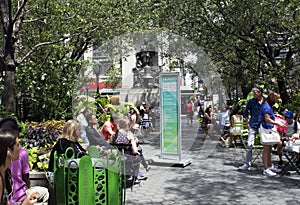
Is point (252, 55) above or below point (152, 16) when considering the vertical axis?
below

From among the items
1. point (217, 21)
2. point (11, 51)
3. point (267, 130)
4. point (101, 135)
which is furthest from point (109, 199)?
point (217, 21)

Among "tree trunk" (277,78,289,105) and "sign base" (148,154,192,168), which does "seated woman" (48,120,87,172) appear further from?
"tree trunk" (277,78,289,105)

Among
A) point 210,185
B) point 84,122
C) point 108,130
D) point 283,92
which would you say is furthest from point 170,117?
point 283,92

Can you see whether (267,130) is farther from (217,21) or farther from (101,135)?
(217,21)

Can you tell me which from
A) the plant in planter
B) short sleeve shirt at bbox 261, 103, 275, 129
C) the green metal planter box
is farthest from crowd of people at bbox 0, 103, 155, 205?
short sleeve shirt at bbox 261, 103, 275, 129

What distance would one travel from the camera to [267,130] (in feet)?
23.0

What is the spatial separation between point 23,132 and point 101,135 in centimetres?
215

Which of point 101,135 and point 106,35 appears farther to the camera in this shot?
point 106,35

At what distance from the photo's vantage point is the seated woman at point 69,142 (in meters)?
4.47

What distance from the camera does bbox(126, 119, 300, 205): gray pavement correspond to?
5.59 metres

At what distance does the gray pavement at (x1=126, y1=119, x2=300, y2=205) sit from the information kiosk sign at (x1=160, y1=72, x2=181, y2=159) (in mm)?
237

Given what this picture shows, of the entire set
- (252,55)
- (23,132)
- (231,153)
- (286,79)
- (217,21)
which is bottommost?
(231,153)

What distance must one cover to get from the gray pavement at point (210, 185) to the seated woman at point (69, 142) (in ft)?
4.70

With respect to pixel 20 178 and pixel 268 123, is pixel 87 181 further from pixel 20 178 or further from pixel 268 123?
pixel 268 123
